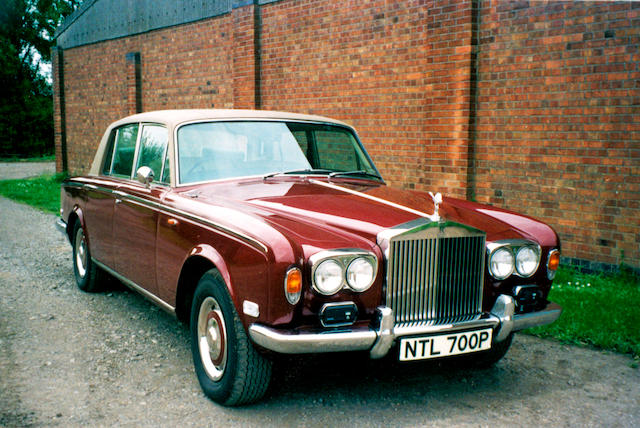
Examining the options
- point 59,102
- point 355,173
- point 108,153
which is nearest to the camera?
point 355,173

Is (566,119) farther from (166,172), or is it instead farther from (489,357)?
(166,172)

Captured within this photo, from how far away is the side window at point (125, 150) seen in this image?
513cm

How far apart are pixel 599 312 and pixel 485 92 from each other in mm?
3132

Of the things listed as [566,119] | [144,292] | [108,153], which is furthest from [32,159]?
[144,292]

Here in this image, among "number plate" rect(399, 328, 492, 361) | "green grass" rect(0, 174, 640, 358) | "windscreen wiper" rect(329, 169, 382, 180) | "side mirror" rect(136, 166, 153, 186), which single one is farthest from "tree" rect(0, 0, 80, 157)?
"number plate" rect(399, 328, 492, 361)

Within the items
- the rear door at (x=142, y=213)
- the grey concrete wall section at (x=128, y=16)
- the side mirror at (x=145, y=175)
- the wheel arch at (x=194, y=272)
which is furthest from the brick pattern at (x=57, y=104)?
the wheel arch at (x=194, y=272)

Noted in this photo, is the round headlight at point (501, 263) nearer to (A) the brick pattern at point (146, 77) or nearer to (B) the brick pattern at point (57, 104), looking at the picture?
(A) the brick pattern at point (146, 77)

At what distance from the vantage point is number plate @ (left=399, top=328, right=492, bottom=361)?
3.13m

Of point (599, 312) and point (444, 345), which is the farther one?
point (599, 312)

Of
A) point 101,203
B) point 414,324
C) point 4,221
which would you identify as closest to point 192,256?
point 414,324

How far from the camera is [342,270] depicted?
303 centimetres

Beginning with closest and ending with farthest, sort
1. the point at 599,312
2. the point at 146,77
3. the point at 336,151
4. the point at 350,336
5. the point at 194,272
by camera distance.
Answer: the point at 350,336 → the point at 194,272 → the point at 336,151 → the point at 599,312 → the point at 146,77

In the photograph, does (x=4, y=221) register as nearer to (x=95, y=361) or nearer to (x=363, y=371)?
(x=95, y=361)

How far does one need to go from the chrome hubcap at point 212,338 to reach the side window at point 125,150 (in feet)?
6.37
